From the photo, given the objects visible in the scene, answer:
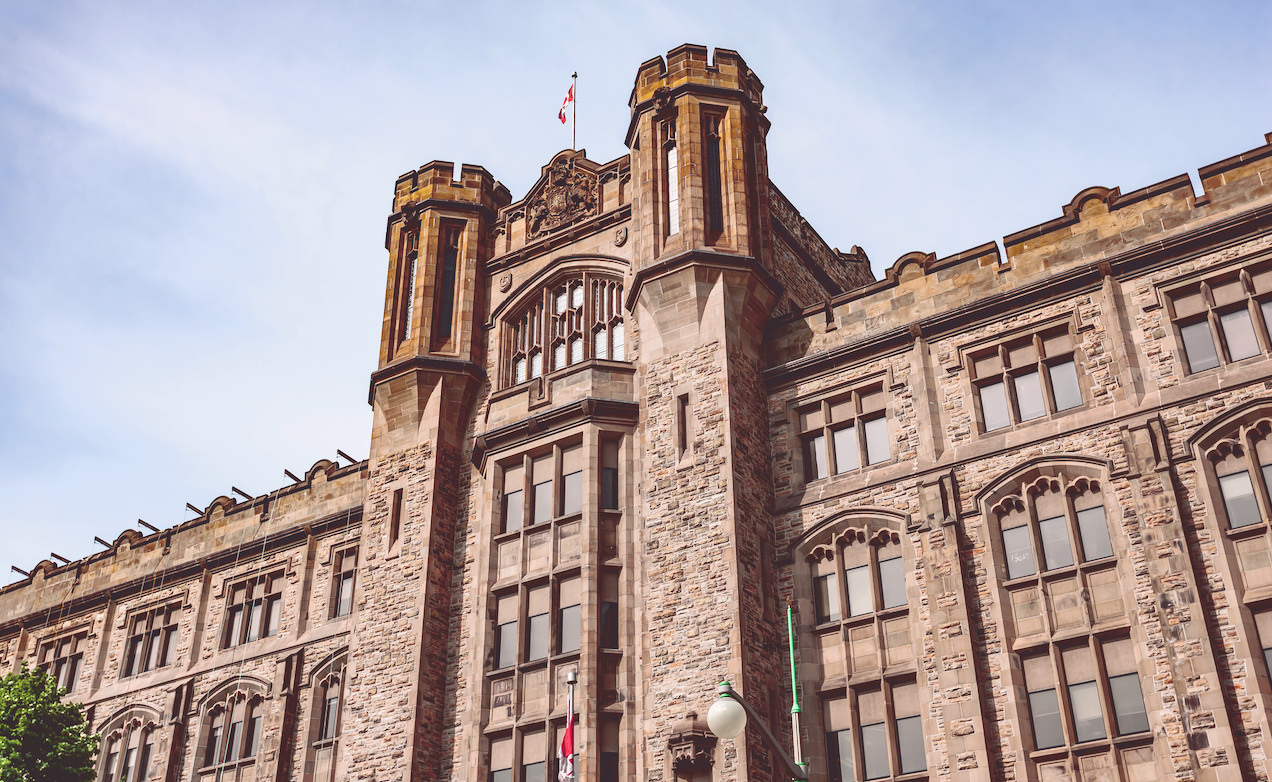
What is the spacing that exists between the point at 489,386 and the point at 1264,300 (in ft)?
58.6

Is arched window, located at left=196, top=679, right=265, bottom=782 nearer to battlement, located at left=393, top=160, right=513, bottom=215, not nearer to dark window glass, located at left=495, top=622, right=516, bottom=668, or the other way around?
dark window glass, located at left=495, top=622, right=516, bottom=668

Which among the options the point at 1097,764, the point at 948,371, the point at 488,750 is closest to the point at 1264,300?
the point at 948,371

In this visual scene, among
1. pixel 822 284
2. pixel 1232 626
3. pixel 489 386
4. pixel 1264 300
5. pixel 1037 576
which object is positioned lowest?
pixel 1232 626

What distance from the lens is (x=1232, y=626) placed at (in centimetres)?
2123

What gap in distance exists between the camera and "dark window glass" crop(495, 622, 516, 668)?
27.9m

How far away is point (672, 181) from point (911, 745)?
47.8ft

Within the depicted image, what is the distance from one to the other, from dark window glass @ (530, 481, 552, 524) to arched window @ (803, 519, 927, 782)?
6.06 m

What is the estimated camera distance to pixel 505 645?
2817cm

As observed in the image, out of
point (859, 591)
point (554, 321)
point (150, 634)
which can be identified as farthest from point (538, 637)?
point (150, 634)

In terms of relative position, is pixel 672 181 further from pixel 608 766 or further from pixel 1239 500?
pixel 1239 500

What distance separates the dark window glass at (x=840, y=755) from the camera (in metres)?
24.1

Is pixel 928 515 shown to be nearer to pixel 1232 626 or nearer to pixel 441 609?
pixel 1232 626

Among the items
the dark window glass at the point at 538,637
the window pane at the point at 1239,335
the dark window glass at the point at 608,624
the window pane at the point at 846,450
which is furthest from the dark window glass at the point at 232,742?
the window pane at the point at 1239,335

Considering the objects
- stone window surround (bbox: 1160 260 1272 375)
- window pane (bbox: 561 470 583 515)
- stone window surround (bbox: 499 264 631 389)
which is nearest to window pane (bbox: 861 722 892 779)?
window pane (bbox: 561 470 583 515)
